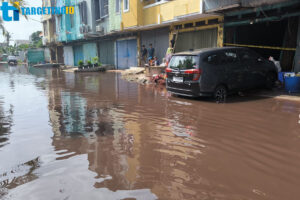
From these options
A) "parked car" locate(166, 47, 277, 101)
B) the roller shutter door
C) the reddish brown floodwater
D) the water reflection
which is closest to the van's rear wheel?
"parked car" locate(166, 47, 277, 101)

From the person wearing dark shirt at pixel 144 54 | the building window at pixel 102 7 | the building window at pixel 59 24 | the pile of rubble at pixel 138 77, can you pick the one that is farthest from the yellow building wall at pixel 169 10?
the building window at pixel 59 24

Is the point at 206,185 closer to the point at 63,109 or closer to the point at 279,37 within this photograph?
the point at 63,109

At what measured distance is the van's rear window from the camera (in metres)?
8.04

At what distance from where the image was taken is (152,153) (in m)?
4.05

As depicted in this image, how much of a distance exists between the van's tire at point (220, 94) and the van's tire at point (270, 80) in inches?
89.6

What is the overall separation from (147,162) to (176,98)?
551cm

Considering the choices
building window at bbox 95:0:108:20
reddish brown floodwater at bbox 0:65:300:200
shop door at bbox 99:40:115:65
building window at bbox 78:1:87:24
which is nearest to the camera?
reddish brown floodwater at bbox 0:65:300:200

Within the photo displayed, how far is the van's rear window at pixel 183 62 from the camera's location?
804cm

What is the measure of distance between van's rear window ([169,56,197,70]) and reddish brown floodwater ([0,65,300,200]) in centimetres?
154

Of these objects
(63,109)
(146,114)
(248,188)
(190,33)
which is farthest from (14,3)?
(190,33)

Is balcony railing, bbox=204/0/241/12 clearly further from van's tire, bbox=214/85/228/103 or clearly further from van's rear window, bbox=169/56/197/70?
van's tire, bbox=214/85/228/103

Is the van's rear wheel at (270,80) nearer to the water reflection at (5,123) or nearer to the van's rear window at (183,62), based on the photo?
the van's rear window at (183,62)

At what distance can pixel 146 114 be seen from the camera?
21.9ft

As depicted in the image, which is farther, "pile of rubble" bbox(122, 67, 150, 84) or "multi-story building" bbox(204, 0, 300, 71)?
"pile of rubble" bbox(122, 67, 150, 84)
